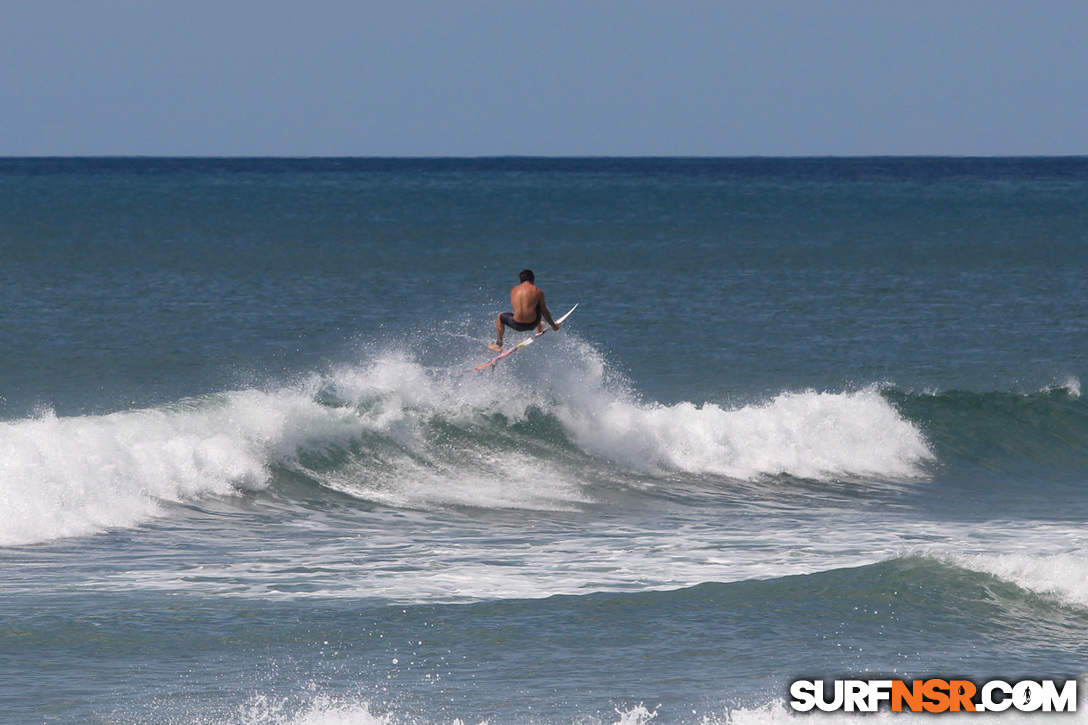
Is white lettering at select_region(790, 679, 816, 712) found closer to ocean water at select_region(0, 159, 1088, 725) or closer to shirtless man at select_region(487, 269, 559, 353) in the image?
ocean water at select_region(0, 159, 1088, 725)

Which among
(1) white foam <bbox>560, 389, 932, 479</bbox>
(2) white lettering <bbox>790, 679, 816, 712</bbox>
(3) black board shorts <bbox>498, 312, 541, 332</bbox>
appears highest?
(3) black board shorts <bbox>498, 312, 541, 332</bbox>

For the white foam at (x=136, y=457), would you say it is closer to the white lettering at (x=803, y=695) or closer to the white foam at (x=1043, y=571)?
the white lettering at (x=803, y=695)

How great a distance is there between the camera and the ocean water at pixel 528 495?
9.81 meters

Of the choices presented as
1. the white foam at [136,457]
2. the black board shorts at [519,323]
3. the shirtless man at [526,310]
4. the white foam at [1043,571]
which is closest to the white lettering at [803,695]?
the white foam at [1043,571]

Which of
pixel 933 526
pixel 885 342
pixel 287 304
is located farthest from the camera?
pixel 287 304

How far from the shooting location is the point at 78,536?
45.7 ft

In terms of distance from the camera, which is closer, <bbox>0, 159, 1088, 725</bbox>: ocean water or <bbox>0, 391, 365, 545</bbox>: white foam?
<bbox>0, 159, 1088, 725</bbox>: ocean water

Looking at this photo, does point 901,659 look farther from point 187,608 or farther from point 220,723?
point 187,608

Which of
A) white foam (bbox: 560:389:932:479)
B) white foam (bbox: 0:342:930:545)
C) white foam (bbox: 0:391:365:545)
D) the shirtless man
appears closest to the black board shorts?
the shirtless man

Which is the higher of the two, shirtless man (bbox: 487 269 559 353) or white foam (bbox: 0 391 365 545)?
shirtless man (bbox: 487 269 559 353)

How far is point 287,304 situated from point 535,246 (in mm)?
19321

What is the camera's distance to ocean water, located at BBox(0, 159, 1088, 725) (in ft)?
32.2

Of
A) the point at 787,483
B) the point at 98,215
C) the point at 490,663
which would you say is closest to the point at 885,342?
the point at 787,483

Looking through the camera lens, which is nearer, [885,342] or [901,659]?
[901,659]
